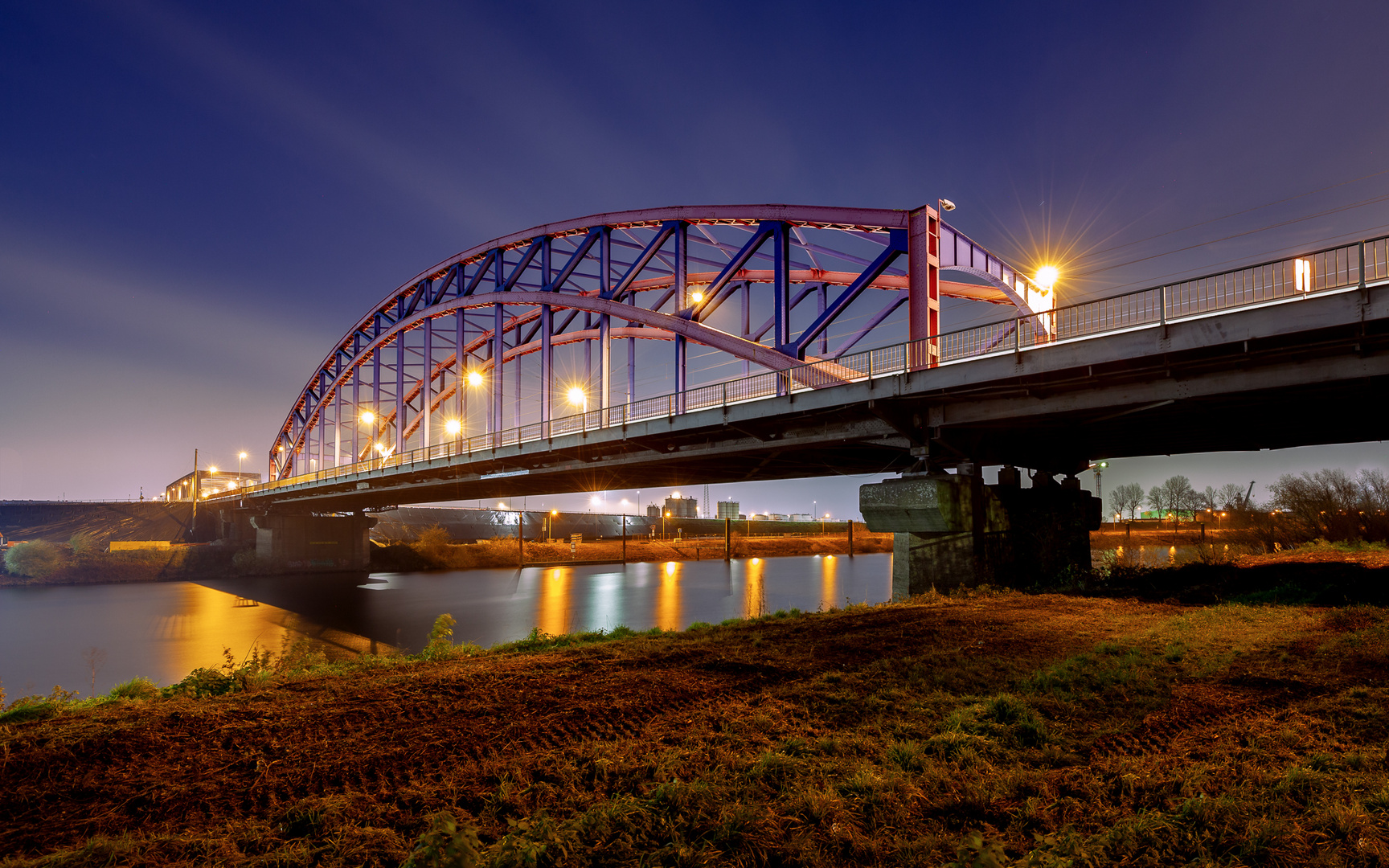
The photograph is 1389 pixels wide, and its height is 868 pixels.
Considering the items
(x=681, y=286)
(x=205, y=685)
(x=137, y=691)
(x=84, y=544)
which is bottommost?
(x=84, y=544)

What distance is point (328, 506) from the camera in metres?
63.4

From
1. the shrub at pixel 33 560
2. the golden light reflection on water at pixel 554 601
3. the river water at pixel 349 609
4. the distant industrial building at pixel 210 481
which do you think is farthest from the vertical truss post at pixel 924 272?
the distant industrial building at pixel 210 481

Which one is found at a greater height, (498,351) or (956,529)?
(498,351)

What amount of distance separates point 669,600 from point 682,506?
4166 inches

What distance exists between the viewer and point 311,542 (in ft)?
216

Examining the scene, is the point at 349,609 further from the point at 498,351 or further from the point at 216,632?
the point at 498,351

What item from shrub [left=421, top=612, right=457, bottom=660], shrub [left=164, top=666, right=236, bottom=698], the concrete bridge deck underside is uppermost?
the concrete bridge deck underside

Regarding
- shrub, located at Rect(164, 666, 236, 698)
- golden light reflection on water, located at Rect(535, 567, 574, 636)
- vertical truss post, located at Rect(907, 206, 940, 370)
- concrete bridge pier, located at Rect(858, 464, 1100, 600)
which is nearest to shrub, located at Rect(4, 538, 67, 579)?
golden light reflection on water, located at Rect(535, 567, 574, 636)

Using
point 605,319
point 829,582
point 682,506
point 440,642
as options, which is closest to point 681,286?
point 605,319

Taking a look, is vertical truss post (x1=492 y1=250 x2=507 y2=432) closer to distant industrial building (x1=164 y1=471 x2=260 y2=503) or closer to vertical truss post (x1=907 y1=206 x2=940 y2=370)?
vertical truss post (x1=907 y1=206 x2=940 y2=370)

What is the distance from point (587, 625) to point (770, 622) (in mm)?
20085

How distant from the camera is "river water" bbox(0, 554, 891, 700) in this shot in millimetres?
28016

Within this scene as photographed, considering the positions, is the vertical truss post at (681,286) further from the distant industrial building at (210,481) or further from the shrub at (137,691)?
the distant industrial building at (210,481)

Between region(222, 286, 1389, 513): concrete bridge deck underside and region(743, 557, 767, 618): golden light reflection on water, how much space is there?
8.28m
